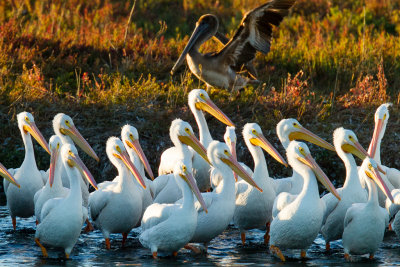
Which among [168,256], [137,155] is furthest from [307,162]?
[137,155]

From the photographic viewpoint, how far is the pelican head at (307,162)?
6070 millimetres

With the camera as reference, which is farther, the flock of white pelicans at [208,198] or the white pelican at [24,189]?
the white pelican at [24,189]

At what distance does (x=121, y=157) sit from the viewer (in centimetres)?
663

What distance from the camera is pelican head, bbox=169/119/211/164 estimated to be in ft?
23.3

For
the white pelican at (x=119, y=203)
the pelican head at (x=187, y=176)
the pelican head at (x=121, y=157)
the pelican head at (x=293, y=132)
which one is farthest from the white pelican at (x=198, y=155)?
the pelican head at (x=187, y=176)

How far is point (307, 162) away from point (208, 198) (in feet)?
2.93

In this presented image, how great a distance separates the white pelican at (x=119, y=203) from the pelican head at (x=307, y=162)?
1422 millimetres

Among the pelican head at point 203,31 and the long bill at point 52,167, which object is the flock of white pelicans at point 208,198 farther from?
the pelican head at point 203,31

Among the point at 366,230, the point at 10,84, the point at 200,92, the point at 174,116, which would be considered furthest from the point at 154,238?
the point at 10,84

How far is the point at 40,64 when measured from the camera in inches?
431

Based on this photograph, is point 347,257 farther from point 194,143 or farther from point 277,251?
point 194,143

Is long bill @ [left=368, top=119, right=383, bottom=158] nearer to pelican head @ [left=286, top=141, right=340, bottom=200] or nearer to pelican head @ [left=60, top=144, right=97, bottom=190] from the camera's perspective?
pelican head @ [left=286, top=141, right=340, bottom=200]

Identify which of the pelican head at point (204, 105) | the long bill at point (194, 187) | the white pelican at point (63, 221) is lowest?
the white pelican at point (63, 221)

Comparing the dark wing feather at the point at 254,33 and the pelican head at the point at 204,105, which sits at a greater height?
the dark wing feather at the point at 254,33
